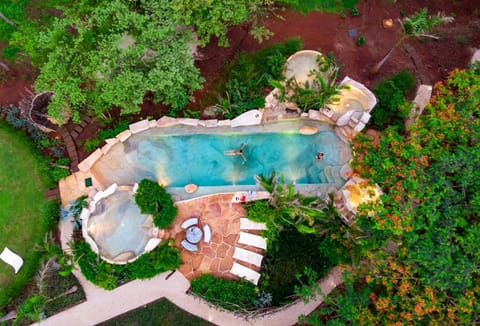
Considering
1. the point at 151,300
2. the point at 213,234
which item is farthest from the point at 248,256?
the point at 151,300

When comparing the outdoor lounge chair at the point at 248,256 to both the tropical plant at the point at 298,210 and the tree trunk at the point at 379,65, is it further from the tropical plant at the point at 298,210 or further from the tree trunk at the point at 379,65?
the tree trunk at the point at 379,65

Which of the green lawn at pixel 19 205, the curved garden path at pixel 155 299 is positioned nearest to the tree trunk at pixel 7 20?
the green lawn at pixel 19 205

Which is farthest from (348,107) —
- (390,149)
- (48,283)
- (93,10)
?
(48,283)

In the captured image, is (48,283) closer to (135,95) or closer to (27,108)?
(27,108)

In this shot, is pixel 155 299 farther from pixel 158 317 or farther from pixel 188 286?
pixel 188 286

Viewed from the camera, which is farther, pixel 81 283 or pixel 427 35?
pixel 427 35

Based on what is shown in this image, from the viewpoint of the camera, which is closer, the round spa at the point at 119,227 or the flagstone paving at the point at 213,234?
the round spa at the point at 119,227
